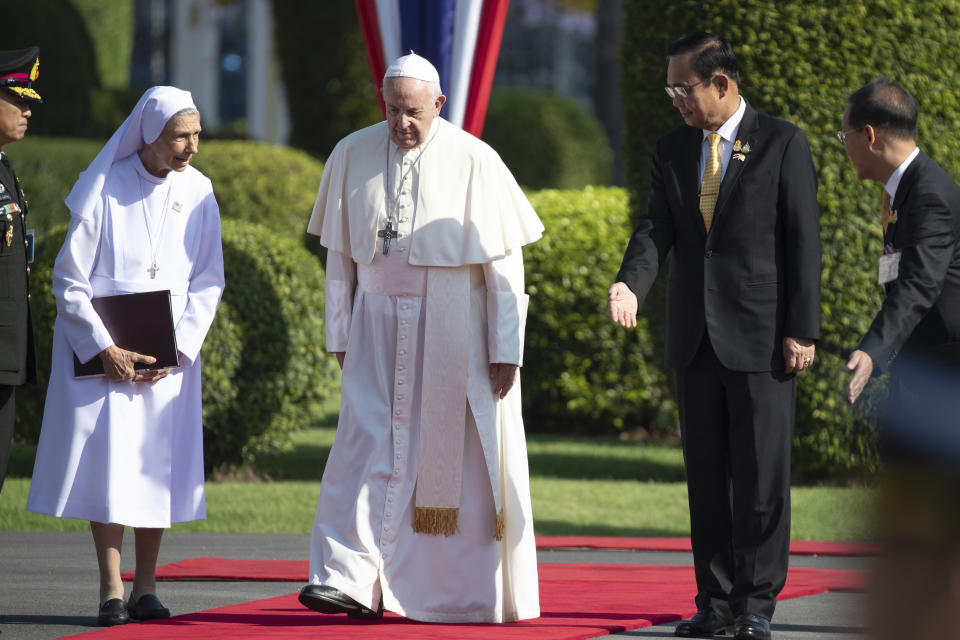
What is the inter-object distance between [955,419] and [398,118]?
12.2ft

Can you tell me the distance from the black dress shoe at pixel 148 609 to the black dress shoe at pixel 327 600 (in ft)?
1.82

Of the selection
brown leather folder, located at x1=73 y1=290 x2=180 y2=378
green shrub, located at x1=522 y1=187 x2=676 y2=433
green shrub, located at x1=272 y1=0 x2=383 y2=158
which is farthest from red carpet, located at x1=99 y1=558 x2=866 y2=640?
green shrub, located at x1=272 y1=0 x2=383 y2=158

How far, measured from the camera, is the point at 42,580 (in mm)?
6559

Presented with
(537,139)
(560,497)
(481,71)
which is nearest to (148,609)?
(481,71)

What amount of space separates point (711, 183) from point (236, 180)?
10.4m

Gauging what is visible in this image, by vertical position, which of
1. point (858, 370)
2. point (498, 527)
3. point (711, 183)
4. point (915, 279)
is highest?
point (711, 183)

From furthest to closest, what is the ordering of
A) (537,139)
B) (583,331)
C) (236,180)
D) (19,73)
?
(537,139), (236,180), (583,331), (19,73)

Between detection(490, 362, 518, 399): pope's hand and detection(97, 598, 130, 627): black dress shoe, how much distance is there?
1577 millimetres

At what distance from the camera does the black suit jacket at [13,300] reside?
5293 millimetres

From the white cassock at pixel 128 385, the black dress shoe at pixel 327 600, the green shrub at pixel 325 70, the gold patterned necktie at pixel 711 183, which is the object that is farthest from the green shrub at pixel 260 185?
the gold patterned necktie at pixel 711 183

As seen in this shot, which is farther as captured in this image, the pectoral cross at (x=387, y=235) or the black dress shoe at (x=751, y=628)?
the pectoral cross at (x=387, y=235)

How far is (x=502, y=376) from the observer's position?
18.6 feet

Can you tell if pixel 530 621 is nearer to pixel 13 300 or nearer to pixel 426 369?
pixel 426 369

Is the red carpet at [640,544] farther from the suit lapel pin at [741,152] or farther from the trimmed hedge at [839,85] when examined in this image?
the suit lapel pin at [741,152]
